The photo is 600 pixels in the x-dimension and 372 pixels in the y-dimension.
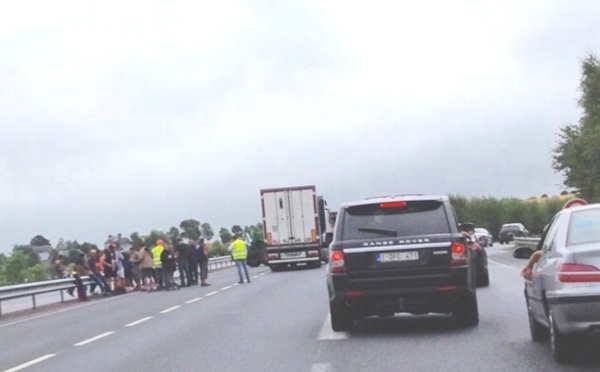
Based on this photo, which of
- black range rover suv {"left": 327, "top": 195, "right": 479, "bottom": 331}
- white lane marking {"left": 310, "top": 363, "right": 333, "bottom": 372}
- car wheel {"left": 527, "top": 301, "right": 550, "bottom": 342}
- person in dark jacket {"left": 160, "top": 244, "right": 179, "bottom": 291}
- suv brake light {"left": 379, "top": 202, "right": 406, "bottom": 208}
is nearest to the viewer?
white lane marking {"left": 310, "top": 363, "right": 333, "bottom": 372}

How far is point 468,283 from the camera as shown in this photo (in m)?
14.3

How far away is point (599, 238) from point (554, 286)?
0.57 m

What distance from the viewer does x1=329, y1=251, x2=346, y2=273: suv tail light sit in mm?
14289

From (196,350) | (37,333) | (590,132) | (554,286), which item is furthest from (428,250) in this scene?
(590,132)

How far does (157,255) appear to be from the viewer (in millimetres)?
38469

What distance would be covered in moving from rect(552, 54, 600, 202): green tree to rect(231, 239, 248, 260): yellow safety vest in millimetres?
34056

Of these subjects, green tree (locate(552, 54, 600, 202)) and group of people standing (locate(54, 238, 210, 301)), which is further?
green tree (locate(552, 54, 600, 202))

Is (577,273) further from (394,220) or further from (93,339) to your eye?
(93,339)

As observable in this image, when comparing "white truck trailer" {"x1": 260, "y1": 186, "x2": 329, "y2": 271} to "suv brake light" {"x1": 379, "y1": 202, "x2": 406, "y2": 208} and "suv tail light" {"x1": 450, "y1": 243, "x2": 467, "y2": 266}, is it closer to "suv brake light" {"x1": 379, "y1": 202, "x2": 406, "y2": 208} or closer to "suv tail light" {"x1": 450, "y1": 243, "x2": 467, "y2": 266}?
"suv brake light" {"x1": 379, "y1": 202, "x2": 406, "y2": 208}

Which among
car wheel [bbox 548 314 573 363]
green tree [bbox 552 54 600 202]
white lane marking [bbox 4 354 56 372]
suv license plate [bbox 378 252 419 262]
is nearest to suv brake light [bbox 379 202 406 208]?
suv license plate [bbox 378 252 419 262]

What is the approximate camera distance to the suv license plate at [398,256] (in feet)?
46.6

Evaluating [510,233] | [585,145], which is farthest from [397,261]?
[510,233]

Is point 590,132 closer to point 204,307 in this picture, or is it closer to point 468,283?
point 204,307

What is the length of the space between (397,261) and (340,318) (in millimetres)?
1245
